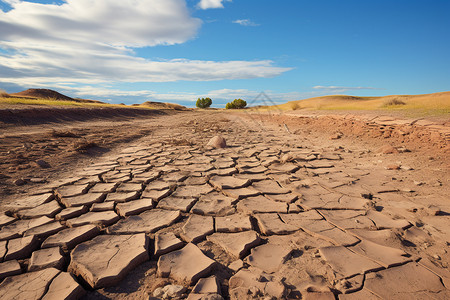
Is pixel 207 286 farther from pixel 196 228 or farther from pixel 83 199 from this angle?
pixel 83 199

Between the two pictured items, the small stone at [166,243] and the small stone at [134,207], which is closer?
the small stone at [166,243]

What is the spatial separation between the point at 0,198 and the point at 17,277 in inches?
53.3

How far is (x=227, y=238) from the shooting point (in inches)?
58.3

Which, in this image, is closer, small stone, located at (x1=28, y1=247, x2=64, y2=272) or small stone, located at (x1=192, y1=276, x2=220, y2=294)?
small stone, located at (x1=192, y1=276, x2=220, y2=294)

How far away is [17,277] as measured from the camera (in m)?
1.16

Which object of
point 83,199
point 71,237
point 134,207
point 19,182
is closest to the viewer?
point 71,237

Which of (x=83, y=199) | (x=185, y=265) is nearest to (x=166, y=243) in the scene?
(x=185, y=265)

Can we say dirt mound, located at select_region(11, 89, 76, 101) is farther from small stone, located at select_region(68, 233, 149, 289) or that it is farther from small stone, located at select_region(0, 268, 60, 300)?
small stone, located at select_region(0, 268, 60, 300)

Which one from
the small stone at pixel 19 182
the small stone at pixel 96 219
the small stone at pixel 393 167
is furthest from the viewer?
the small stone at pixel 393 167

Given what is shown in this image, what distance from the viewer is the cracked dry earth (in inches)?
42.6

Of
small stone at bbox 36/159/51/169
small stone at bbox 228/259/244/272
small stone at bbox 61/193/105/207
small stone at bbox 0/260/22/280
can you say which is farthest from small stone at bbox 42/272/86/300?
small stone at bbox 36/159/51/169

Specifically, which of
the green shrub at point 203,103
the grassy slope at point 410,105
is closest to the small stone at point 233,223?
the grassy slope at point 410,105

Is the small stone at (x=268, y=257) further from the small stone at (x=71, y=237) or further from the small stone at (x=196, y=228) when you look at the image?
the small stone at (x=71, y=237)

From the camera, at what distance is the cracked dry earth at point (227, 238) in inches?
42.6
